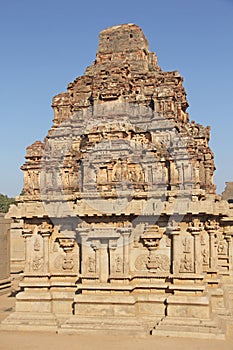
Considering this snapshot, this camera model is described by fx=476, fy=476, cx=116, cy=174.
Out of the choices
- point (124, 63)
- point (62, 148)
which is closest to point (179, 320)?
point (62, 148)

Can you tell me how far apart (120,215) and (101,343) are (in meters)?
3.39

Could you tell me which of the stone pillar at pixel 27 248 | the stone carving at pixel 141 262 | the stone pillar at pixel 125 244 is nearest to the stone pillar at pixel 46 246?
the stone pillar at pixel 27 248

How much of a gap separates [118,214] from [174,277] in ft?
7.46

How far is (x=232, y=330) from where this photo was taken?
1281 cm

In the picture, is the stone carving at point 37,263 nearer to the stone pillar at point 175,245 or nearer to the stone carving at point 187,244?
the stone pillar at point 175,245

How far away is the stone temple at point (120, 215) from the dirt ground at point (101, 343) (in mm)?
293

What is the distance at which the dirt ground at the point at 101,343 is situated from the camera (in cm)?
1122

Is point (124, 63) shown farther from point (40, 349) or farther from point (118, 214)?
point (40, 349)

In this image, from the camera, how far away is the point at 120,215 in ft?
43.0

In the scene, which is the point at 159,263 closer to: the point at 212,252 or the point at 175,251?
the point at 175,251

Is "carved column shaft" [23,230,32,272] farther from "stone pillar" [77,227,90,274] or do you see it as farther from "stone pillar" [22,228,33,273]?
"stone pillar" [77,227,90,274]

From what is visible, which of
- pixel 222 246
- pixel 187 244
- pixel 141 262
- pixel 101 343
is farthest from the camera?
pixel 222 246

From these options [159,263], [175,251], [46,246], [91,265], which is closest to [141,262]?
[159,263]

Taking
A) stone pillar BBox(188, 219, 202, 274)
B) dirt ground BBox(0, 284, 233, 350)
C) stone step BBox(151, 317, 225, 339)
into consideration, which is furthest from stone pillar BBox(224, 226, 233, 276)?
stone step BBox(151, 317, 225, 339)
